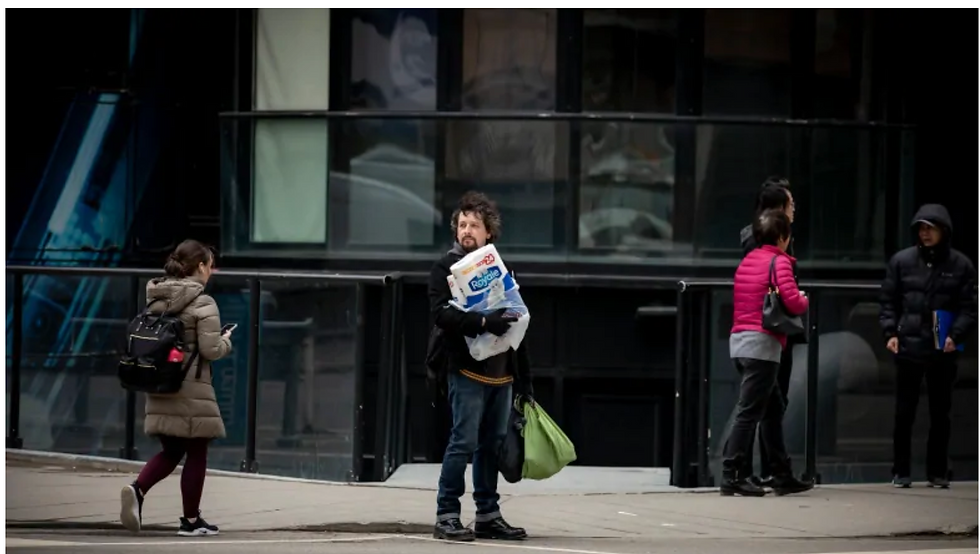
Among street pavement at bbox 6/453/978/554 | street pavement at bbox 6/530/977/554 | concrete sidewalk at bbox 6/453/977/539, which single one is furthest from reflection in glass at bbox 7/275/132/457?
street pavement at bbox 6/530/977/554

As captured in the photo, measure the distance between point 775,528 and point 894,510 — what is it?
3.31 ft

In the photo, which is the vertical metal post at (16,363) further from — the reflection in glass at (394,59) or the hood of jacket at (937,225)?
the hood of jacket at (937,225)

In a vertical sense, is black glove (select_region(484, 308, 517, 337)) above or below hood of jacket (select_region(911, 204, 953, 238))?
below

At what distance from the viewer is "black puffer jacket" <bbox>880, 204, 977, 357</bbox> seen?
38.4 ft

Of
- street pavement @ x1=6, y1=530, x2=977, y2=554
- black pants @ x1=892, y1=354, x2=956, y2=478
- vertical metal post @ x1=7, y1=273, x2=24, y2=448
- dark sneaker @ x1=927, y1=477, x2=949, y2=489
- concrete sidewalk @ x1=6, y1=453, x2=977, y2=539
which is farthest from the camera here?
vertical metal post @ x1=7, y1=273, x2=24, y2=448

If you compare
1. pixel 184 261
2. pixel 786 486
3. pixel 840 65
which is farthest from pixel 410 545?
pixel 840 65

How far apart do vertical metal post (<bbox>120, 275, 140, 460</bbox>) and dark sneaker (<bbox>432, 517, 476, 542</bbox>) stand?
→ 3.79 metres

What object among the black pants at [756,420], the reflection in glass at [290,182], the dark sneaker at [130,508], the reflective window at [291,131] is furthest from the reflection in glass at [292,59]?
the dark sneaker at [130,508]

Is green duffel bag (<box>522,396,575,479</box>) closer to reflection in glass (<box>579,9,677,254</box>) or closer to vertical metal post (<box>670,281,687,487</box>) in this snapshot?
vertical metal post (<box>670,281,687,487</box>)

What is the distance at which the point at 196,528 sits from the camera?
959cm

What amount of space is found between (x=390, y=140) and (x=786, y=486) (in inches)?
157

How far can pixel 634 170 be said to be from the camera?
45.2 feet

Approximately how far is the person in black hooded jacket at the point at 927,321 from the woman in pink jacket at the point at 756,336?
3.04 feet

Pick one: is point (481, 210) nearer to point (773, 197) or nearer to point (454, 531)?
point (454, 531)
